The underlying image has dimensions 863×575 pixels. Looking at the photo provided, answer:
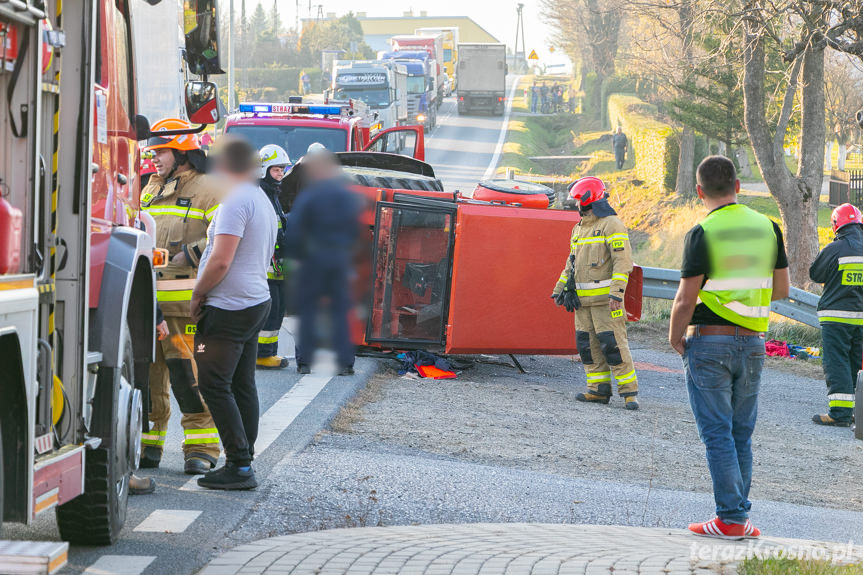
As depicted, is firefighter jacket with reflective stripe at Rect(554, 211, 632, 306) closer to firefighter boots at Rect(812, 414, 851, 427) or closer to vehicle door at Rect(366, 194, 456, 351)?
vehicle door at Rect(366, 194, 456, 351)

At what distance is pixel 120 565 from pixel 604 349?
6232mm

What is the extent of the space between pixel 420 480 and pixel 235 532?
57.8 inches

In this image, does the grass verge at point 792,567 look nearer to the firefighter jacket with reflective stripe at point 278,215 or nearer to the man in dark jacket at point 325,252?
the man in dark jacket at point 325,252

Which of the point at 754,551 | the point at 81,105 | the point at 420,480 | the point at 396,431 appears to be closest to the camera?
the point at 81,105

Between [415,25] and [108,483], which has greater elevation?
[415,25]

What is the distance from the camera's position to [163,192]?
666 centimetres

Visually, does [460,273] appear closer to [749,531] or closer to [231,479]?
[231,479]

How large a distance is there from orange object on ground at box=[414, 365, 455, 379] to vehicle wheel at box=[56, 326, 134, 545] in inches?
238

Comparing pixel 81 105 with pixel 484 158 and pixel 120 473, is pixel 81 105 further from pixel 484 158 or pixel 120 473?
pixel 484 158

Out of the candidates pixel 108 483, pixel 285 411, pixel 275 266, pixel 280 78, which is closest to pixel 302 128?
pixel 275 266

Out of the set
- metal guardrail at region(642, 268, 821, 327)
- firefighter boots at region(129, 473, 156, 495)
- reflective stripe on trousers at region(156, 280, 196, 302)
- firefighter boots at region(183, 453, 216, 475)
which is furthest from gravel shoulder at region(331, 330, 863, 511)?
firefighter boots at region(129, 473, 156, 495)

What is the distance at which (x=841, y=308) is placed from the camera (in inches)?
421

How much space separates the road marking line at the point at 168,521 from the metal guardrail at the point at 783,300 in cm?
890

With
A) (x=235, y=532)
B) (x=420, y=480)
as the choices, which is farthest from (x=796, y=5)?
(x=235, y=532)
